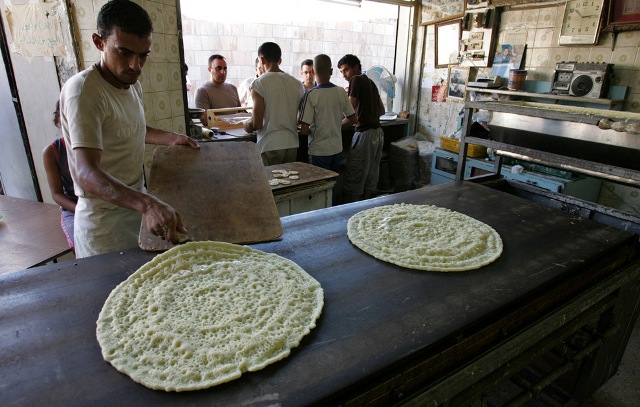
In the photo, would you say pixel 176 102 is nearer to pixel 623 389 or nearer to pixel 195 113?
pixel 195 113

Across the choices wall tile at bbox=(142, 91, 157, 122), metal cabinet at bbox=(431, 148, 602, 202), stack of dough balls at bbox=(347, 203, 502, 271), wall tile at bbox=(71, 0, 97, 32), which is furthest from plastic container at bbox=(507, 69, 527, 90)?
wall tile at bbox=(71, 0, 97, 32)

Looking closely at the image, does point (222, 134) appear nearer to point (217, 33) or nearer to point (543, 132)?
point (217, 33)

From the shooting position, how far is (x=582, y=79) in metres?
3.48

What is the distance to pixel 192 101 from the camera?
514 cm

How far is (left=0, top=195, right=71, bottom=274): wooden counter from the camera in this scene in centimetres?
203

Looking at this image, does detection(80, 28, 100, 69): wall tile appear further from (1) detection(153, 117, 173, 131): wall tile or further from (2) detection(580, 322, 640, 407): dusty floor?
(2) detection(580, 322, 640, 407): dusty floor

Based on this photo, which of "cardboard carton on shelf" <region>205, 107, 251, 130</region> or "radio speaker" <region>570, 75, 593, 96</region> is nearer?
"radio speaker" <region>570, 75, 593, 96</region>

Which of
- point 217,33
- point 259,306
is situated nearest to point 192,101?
point 217,33

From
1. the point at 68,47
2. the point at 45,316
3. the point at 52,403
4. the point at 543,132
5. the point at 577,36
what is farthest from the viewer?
the point at 577,36

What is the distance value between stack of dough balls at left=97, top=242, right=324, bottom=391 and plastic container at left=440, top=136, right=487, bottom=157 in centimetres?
340

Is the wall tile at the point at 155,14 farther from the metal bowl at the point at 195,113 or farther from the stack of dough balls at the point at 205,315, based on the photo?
the stack of dough balls at the point at 205,315

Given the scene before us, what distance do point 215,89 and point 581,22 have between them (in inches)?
158

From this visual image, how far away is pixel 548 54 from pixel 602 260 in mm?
3188

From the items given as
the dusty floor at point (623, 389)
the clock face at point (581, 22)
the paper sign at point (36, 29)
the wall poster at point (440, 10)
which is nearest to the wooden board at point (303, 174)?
the paper sign at point (36, 29)
